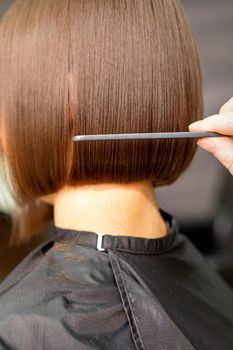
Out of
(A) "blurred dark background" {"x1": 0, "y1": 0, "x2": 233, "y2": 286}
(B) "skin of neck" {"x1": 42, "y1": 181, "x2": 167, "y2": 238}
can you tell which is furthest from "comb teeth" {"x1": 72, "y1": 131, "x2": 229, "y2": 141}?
(A) "blurred dark background" {"x1": 0, "y1": 0, "x2": 233, "y2": 286}

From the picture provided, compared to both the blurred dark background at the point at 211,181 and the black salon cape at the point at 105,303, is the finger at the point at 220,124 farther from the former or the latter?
the blurred dark background at the point at 211,181

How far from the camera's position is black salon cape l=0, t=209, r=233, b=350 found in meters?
0.72

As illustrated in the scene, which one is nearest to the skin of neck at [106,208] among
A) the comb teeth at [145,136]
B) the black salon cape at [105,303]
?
the black salon cape at [105,303]

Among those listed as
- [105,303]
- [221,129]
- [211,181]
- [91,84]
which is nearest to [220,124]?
[221,129]

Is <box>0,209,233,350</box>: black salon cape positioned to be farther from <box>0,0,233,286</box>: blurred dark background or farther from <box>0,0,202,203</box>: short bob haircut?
<box>0,0,233,286</box>: blurred dark background

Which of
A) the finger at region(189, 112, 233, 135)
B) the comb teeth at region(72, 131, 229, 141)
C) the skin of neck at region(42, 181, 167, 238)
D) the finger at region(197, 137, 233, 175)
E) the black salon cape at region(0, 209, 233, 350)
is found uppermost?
the finger at region(189, 112, 233, 135)

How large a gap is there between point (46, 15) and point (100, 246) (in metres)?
0.47

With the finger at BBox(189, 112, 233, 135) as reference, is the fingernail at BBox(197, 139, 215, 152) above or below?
below

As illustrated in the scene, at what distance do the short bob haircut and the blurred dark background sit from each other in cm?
81

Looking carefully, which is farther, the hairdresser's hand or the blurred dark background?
the blurred dark background

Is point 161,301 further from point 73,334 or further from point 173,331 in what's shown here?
point 73,334

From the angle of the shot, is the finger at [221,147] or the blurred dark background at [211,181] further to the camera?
the blurred dark background at [211,181]

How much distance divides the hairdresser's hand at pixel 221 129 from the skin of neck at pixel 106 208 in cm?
22

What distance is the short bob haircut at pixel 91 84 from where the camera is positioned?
759 mm
